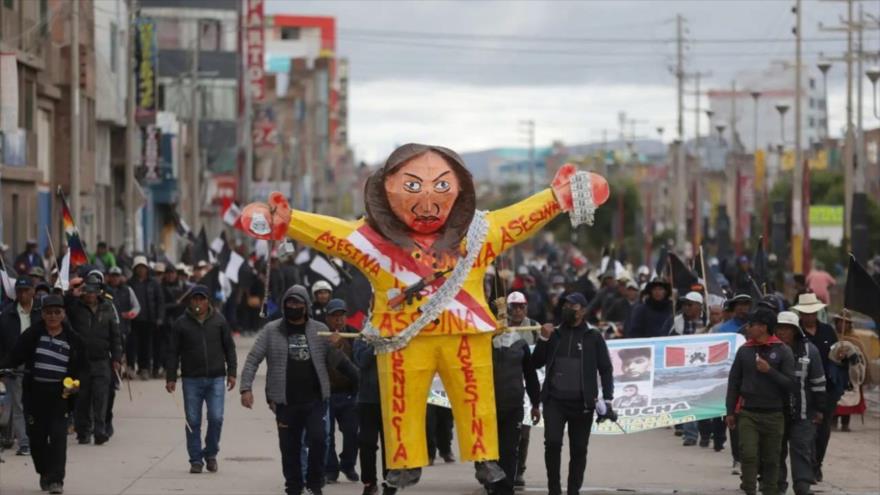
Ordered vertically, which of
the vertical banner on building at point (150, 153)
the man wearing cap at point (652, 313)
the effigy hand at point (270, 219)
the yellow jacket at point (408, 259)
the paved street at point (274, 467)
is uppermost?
the vertical banner on building at point (150, 153)

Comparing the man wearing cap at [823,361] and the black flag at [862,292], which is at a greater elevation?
the black flag at [862,292]

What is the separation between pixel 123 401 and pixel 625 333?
20.2 feet

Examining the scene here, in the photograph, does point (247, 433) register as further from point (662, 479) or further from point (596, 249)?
point (596, 249)

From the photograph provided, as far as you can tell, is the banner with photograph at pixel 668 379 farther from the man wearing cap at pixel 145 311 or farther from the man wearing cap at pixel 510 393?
the man wearing cap at pixel 145 311

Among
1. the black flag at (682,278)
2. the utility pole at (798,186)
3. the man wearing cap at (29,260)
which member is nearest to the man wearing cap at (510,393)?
the black flag at (682,278)

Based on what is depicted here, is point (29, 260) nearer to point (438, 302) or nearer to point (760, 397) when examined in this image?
point (760, 397)

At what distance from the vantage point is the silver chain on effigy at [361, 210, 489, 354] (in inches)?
500

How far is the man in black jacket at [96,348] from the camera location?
18.5m

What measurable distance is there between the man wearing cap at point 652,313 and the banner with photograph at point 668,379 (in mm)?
2314

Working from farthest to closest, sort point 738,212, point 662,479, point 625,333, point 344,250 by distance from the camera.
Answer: point 738,212, point 625,333, point 662,479, point 344,250

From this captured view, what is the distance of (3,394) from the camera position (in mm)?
17500

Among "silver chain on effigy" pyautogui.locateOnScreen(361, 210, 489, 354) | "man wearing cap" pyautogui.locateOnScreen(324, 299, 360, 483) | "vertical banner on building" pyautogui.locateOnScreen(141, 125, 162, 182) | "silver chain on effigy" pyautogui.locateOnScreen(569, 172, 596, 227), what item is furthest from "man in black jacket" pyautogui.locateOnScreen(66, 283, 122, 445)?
"vertical banner on building" pyautogui.locateOnScreen(141, 125, 162, 182)

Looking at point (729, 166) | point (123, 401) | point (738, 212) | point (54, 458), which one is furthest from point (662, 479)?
point (729, 166)

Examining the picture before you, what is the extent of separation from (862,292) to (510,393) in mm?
4493
